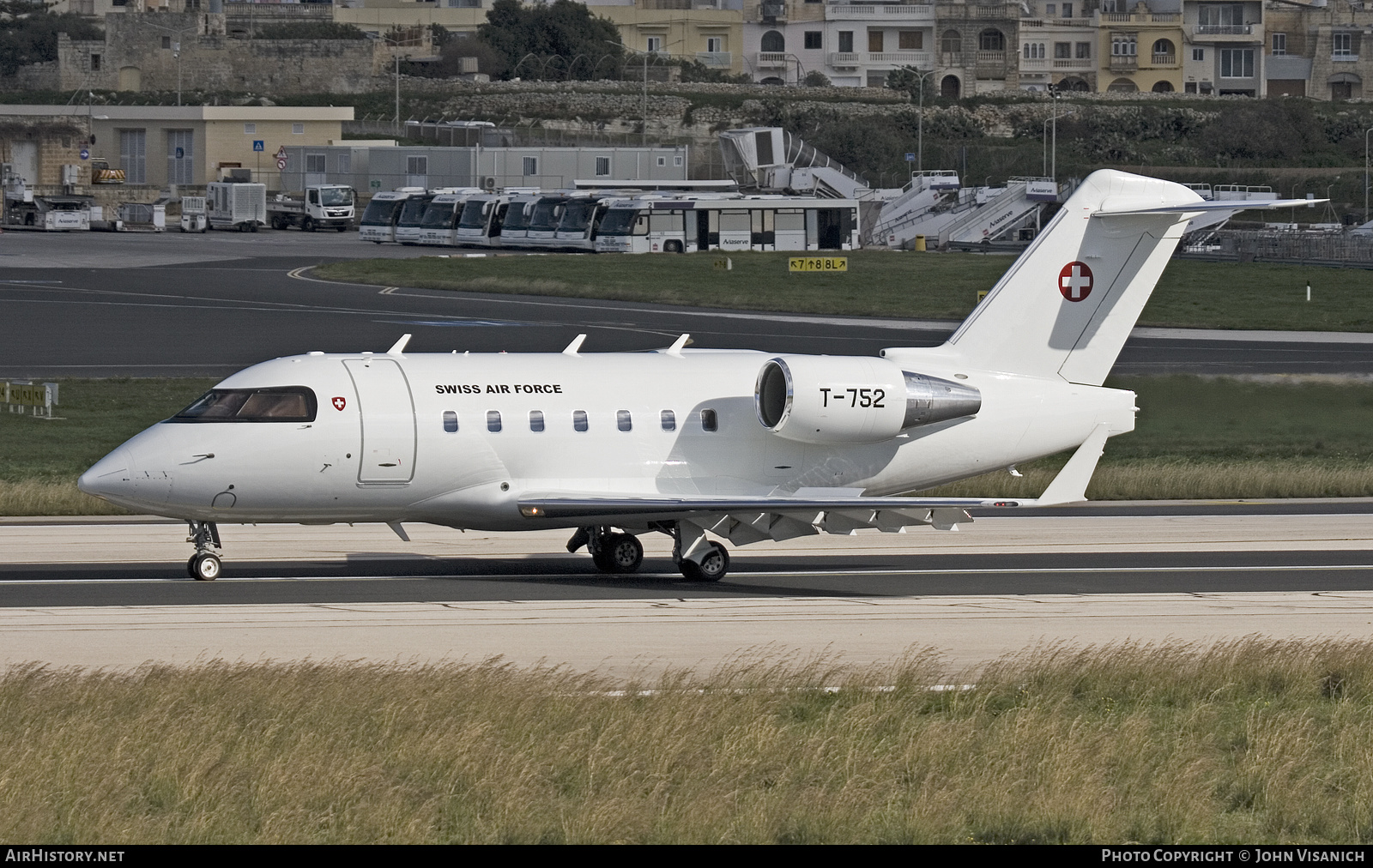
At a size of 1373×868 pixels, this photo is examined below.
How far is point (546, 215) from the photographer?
360 feet

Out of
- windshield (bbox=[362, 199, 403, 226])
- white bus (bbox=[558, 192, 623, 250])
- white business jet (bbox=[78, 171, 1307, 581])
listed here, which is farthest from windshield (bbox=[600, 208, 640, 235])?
white business jet (bbox=[78, 171, 1307, 581])

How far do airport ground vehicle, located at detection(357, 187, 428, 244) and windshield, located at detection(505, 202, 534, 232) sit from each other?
7192 millimetres

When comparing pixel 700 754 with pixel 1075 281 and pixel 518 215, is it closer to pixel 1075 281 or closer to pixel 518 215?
pixel 1075 281

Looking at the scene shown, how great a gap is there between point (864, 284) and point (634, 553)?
2421 inches

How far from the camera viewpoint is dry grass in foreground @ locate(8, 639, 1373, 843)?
45.0 ft

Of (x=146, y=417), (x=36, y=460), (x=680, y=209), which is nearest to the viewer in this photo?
(x=36, y=460)

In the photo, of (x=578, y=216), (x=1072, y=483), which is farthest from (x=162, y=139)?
(x=1072, y=483)

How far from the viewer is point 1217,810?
14.5 metres

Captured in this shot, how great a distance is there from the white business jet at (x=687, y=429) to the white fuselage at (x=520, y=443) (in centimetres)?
3

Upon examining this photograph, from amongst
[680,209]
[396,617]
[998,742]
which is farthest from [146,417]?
[680,209]

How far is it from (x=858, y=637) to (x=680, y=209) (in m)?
85.7

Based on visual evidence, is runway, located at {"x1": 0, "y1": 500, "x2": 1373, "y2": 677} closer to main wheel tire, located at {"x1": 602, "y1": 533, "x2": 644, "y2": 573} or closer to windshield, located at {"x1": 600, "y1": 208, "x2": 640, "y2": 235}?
main wheel tire, located at {"x1": 602, "y1": 533, "x2": 644, "y2": 573}

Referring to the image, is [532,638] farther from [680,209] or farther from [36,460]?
[680,209]

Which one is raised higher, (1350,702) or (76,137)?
(76,137)
